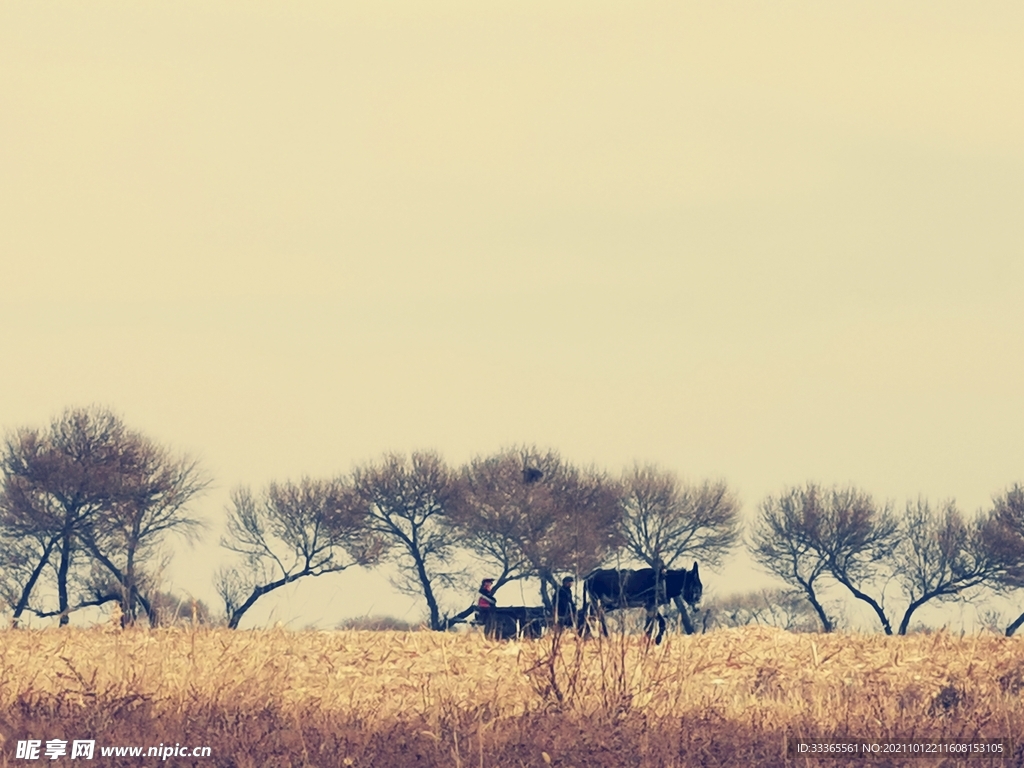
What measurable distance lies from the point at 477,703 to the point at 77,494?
52.7 m

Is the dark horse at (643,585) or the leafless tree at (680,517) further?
the leafless tree at (680,517)

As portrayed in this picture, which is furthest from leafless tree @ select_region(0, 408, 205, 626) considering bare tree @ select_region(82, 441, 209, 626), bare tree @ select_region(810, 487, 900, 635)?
bare tree @ select_region(810, 487, 900, 635)

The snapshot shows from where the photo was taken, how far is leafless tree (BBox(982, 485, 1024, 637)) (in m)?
71.3

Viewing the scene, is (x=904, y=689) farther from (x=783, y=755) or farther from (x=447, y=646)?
(x=447, y=646)

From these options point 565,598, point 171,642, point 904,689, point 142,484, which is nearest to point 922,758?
point 904,689

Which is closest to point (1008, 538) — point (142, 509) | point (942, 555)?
point (942, 555)

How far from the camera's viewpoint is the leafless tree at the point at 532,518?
220ft

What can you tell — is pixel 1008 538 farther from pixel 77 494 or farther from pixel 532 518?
pixel 77 494

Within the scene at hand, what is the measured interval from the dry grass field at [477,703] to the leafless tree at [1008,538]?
57.6 meters

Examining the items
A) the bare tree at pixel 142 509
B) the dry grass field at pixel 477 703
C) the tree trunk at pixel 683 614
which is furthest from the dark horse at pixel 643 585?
the bare tree at pixel 142 509

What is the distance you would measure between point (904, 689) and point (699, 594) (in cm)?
1266

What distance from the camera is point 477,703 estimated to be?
1257cm

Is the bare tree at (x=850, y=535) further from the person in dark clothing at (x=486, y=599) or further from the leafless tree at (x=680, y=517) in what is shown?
the person in dark clothing at (x=486, y=599)

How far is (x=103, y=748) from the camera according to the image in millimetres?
10547
